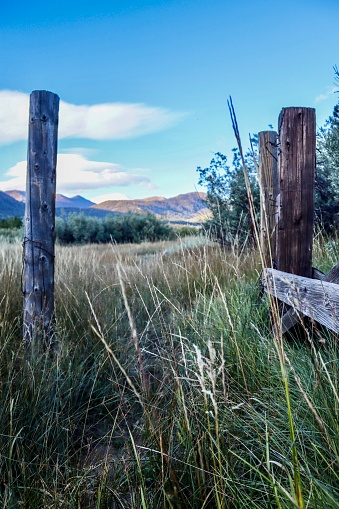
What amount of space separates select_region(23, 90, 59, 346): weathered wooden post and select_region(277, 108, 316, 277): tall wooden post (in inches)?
81.5

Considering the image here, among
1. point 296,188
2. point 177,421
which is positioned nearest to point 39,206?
point 296,188

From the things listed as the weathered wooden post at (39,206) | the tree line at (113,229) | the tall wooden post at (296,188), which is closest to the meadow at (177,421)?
the weathered wooden post at (39,206)

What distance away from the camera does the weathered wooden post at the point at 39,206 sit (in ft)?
11.8

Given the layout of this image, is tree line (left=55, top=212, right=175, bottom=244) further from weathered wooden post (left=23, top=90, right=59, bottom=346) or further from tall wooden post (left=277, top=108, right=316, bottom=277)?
tall wooden post (left=277, top=108, right=316, bottom=277)

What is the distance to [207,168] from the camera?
11.3 meters

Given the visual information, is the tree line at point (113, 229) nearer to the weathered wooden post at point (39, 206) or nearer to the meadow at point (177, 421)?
the weathered wooden post at point (39, 206)

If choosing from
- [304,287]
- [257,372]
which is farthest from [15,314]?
[304,287]

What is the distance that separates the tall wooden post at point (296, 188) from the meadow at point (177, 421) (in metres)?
0.52

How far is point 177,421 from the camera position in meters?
1.74

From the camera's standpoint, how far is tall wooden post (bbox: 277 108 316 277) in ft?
10.1

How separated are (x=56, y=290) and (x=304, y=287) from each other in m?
3.09

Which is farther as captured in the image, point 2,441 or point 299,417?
point 2,441

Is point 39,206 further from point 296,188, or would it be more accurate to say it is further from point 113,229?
point 113,229

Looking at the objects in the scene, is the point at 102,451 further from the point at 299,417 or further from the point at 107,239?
the point at 107,239
